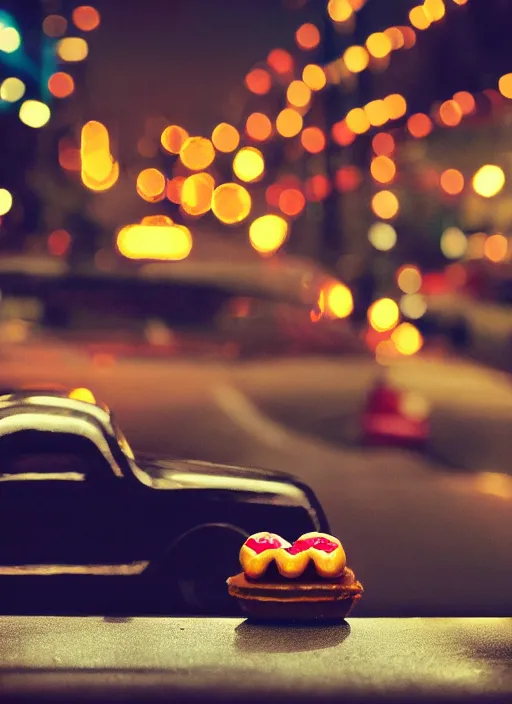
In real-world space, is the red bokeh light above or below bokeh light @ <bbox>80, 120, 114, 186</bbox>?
below

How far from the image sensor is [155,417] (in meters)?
13.6

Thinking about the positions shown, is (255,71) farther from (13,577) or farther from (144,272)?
(13,577)

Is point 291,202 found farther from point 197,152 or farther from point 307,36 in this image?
point 307,36

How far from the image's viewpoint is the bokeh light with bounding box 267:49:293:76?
46.5 metres

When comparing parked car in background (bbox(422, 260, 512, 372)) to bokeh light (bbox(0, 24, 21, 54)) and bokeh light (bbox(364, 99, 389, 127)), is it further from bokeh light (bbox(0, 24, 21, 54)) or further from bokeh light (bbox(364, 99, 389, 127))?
bokeh light (bbox(0, 24, 21, 54))

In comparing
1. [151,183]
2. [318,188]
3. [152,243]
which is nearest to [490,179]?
[318,188]

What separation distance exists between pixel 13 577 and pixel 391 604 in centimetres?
257

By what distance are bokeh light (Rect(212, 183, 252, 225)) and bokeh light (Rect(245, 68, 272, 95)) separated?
24963 millimetres

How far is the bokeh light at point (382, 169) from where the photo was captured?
35.5 m

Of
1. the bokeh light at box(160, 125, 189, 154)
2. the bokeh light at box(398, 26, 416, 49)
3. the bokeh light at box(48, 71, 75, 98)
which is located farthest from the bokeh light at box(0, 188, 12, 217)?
the bokeh light at box(160, 125, 189, 154)

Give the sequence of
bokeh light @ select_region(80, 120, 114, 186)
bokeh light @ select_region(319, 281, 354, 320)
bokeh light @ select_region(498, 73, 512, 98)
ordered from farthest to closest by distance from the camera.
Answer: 1. bokeh light @ select_region(80, 120, 114, 186)
2. bokeh light @ select_region(498, 73, 512, 98)
3. bokeh light @ select_region(319, 281, 354, 320)

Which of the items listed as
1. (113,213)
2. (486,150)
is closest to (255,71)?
(113,213)

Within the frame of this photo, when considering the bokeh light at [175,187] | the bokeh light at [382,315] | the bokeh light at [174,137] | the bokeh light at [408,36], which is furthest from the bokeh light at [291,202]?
the bokeh light at [408,36]

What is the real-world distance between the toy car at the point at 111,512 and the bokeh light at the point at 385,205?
47085 mm
